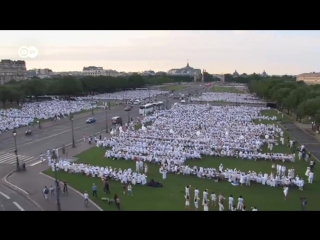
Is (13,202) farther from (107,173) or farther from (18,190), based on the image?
(107,173)

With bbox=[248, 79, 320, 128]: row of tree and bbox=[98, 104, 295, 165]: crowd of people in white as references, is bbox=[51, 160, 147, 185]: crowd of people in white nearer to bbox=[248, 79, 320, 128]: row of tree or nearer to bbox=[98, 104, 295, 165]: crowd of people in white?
bbox=[98, 104, 295, 165]: crowd of people in white

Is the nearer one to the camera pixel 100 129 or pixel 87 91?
pixel 100 129

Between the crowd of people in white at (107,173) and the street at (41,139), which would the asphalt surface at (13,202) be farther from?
the street at (41,139)

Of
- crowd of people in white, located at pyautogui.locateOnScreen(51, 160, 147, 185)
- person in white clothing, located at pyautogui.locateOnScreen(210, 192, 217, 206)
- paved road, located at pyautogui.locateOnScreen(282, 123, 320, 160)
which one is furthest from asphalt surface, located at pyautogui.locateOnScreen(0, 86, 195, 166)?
paved road, located at pyautogui.locateOnScreen(282, 123, 320, 160)
